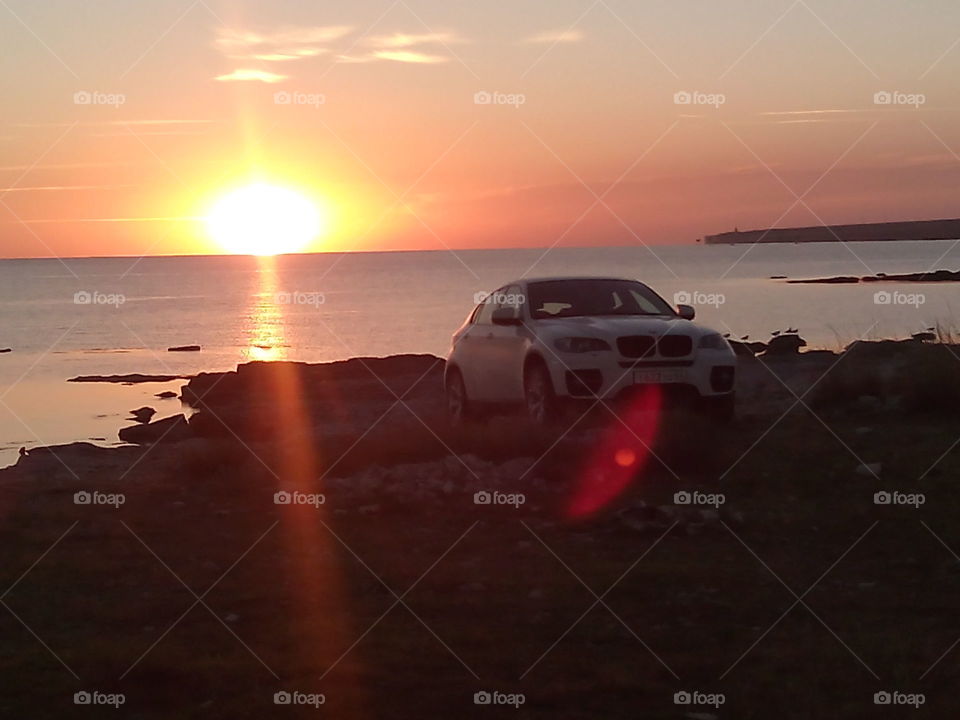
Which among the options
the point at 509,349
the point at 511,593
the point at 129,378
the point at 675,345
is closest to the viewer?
the point at 511,593

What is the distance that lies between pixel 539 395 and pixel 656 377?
1.29m

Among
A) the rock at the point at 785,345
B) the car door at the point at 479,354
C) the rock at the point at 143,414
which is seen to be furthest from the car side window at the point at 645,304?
the rock at the point at 785,345

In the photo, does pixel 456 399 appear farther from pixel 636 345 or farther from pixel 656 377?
pixel 656 377

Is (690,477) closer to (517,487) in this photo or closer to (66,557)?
(517,487)

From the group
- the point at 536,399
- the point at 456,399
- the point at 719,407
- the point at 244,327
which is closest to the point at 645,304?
the point at 719,407

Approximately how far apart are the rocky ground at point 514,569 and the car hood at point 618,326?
2.79 feet

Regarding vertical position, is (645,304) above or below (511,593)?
above

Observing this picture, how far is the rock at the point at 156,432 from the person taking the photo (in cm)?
2002

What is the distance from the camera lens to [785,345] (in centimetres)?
3141

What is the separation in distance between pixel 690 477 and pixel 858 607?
394cm

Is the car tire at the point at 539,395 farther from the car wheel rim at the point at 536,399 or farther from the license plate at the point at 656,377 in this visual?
the license plate at the point at 656,377

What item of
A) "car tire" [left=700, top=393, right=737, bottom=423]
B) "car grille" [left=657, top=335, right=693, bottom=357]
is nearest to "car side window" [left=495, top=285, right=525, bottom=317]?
"car grille" [left=657, top=335, right=693, bottom=357]

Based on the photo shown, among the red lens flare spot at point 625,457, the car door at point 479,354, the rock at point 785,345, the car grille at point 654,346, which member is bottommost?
the red lens flare spot at point 625,457

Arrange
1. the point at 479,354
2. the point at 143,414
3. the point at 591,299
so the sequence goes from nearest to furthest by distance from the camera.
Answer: the point at 591,299, the point at 479,354, the point at 143,414
